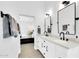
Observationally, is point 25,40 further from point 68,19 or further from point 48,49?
point 68,19

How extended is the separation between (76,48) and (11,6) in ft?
11.6

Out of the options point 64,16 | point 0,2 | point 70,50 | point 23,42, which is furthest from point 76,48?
point 23,42

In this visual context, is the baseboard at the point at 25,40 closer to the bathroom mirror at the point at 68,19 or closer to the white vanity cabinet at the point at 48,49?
the white vanity cabinet at the point at 48,49

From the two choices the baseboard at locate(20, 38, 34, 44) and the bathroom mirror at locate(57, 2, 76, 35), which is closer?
the bathroom mirror at locate(57, 2, 76, 35)

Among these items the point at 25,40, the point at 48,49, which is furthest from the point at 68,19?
the point at 25,40

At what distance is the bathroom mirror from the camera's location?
1.92 m

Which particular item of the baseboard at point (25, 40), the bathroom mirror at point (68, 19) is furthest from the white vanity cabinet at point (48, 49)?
the baseboard at point (25, 40)

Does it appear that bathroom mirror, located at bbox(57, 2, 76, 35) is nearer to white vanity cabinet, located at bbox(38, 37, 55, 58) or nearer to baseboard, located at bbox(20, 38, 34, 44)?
white vanity cabinet, located at bbox(38, 37, 55, 58)

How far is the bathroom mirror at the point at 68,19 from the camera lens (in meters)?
1.92

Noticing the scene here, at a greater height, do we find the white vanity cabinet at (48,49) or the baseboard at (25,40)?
the white vanity cabinet at (48,49)

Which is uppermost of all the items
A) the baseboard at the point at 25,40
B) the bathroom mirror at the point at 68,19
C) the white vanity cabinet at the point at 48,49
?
the bathroom mirror at the point at 68,19

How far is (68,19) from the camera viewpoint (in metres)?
2.11

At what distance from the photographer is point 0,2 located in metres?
3.22

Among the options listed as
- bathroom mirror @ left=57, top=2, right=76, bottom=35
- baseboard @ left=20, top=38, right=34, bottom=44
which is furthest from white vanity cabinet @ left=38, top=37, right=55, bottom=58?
baseboard @ left=20, top=38, right=34, bottom=44
